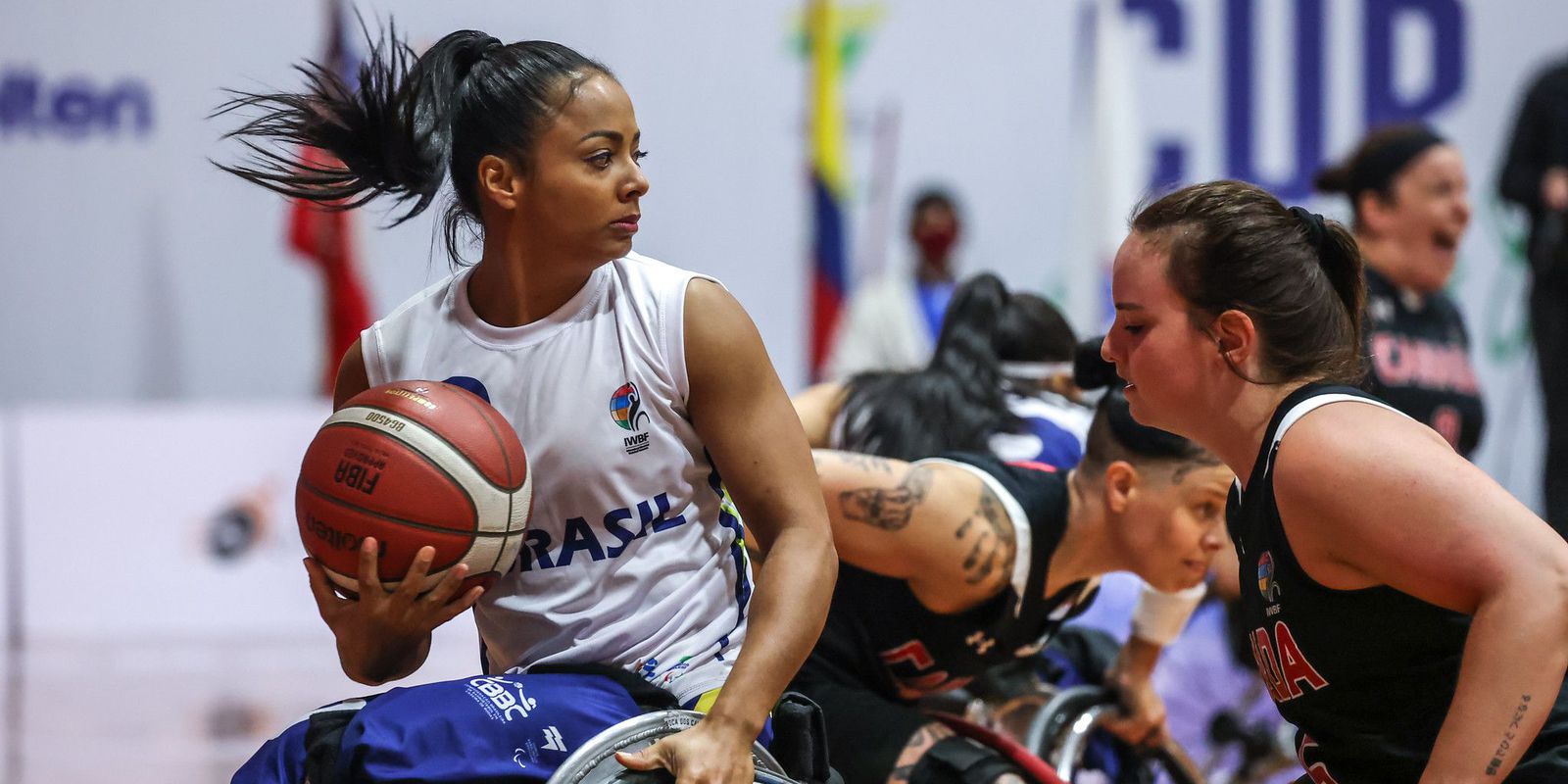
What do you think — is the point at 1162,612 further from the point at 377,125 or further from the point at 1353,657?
the point at 377,125

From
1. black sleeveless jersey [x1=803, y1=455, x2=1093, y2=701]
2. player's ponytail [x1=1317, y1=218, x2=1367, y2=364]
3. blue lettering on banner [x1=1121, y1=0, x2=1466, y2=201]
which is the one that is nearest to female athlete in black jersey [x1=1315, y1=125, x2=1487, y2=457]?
black sleeveless jersey [x1=803, y1=455, x2=1093, y2=701]

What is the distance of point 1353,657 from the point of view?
199 cm

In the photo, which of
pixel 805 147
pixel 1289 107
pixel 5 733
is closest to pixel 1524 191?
pixel 1289 107

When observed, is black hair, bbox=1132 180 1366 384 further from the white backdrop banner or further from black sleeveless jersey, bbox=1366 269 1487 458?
the white backdrop banner

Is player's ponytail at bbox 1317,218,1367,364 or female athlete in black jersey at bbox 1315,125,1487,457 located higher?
player's ponytail at bbox 1317,218,1367,364

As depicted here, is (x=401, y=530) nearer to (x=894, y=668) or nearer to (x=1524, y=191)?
(x=894, y=668)

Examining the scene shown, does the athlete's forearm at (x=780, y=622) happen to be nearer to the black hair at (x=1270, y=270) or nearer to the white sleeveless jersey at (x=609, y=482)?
the white sleeveless jersey at (x=609, y=482)

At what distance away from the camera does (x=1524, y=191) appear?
20.1 ft

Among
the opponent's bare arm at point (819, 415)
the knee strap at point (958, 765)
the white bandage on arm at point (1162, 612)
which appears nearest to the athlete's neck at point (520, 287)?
the knee strap at point (958, 765)

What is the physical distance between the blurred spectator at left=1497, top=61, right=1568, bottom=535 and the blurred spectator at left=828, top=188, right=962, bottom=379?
2500 millimetres

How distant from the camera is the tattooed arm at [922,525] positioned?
2.70m

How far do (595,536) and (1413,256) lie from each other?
3036mm

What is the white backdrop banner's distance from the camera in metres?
9.16

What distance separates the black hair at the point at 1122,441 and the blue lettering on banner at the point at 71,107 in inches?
306
